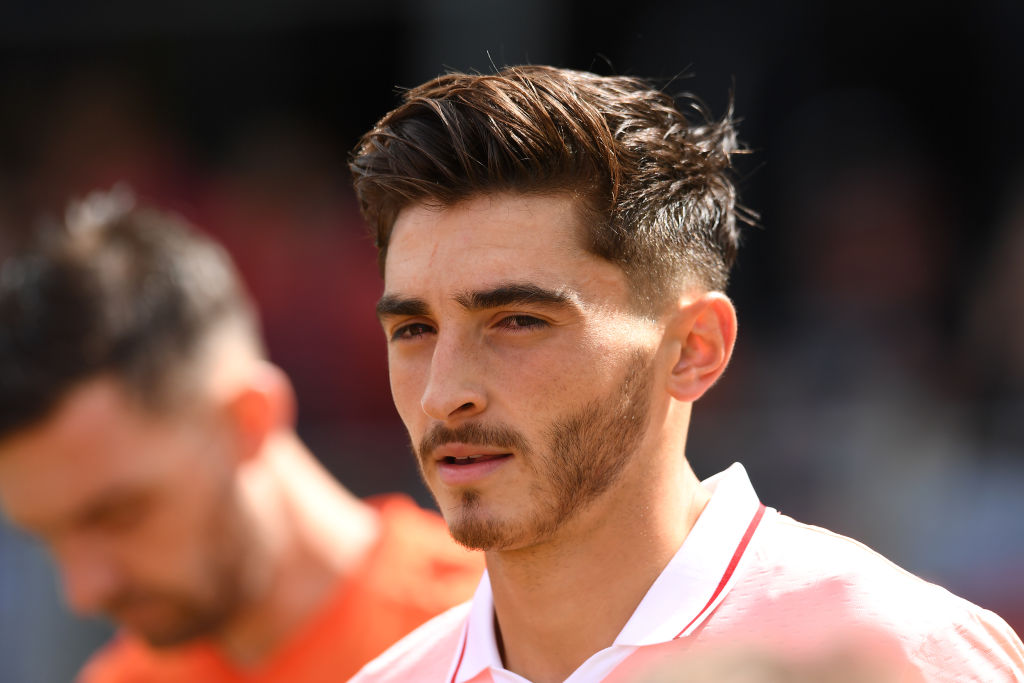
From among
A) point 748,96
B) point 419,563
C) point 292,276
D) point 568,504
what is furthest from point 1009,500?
point 292,276

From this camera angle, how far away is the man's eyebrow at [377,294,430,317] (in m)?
2.32

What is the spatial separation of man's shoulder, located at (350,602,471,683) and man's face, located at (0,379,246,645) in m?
1.64

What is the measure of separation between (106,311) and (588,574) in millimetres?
2499

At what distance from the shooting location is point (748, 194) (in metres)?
7.41

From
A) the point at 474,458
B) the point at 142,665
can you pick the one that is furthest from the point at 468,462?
the point at 142,665

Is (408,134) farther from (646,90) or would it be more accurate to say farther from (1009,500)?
(1009,500)

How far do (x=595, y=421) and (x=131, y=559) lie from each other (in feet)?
7.77

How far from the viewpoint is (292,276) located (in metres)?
7.71

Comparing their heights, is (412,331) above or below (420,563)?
above

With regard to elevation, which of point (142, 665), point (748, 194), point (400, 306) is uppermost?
point (748, 194)

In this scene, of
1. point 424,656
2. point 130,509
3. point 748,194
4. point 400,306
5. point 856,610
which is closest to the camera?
→ point 856,610

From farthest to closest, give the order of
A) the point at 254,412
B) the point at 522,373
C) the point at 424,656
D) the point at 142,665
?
the point at 142,665 → the point at 254,412 → the point at 424,656 → the point at 522,373

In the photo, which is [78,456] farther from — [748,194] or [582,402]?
[748,194]

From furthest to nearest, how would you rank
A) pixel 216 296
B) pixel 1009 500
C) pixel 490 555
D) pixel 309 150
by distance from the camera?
1. pixel 309 150
2. pixel 1009 500
3. pixel 216 296
4. pixel 490 555
